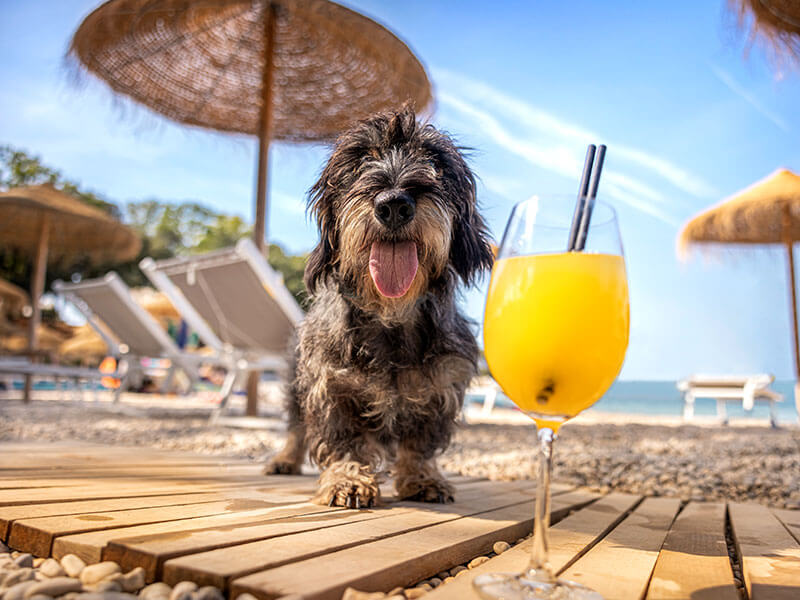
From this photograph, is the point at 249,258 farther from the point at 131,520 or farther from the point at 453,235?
the point at 131,520

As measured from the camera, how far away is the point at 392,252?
7.25 ft

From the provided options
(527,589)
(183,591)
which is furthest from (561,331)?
(183,591)

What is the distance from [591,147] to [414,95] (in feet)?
21.1

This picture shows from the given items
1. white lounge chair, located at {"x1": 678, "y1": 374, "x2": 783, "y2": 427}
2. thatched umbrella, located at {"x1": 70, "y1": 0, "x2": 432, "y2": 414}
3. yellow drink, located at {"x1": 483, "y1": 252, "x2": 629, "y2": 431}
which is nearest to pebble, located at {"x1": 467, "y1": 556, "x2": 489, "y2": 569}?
yellow drink, located at {"x1": 483, "y1": 252, "x2": 629, "y2": 431}

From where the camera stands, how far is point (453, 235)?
2.47m

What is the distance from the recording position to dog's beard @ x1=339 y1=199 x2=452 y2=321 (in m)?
2.17

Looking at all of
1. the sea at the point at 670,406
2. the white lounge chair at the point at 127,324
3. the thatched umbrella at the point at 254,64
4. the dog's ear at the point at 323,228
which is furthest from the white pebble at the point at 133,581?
the sea at the point at 670,406

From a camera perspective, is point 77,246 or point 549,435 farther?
point 77,246

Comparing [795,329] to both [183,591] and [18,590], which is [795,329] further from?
[18,590]

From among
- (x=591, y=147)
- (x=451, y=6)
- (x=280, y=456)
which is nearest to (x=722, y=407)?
(x=280, y=456)

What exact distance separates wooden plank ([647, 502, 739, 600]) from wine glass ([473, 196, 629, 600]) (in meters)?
0.26

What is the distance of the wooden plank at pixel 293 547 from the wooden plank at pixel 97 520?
1.25 ft

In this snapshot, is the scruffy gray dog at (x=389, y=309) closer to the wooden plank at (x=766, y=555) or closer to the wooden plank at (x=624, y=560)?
the wooden plank at (x=624, y=560)

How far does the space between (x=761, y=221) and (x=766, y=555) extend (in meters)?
14.1
